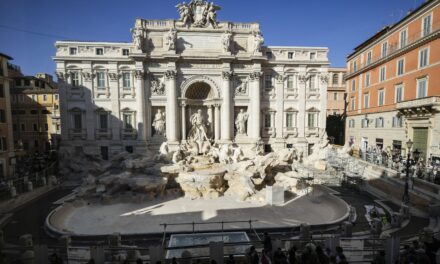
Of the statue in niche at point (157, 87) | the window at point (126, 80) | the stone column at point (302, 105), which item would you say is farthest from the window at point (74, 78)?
the stone column at point (302, 105)

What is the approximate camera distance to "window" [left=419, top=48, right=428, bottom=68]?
2030cm

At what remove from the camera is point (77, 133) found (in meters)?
24.6

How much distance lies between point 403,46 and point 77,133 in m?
35.2

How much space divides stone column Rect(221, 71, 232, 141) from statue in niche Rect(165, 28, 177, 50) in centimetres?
620

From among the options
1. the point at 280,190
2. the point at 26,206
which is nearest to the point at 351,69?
the point at 280,190

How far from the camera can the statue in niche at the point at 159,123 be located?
2484cm

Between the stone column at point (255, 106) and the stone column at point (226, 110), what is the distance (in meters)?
2.46

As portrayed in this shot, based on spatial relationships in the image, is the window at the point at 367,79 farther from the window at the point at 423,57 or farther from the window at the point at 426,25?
the window at the point at 426,25

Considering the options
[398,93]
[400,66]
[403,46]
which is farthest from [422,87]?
[403,46]

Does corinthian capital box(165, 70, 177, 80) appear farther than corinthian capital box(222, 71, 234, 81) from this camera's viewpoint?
No

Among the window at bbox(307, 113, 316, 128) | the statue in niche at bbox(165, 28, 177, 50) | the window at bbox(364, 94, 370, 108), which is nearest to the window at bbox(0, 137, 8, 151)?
the statue in niche at bbox(165, 28, 177, 50)

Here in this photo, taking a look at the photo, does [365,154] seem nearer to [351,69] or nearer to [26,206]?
[351,69]

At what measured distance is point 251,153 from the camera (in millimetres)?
22766

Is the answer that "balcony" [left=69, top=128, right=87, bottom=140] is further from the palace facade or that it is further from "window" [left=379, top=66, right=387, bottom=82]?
"window" [left=379, top=66, right=387, bottom=82]
